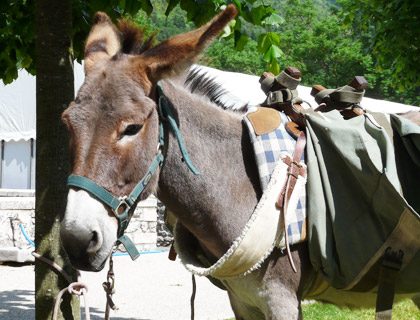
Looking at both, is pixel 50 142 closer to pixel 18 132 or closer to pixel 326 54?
pixel 18 132

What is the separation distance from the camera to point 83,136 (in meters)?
→ 3.02

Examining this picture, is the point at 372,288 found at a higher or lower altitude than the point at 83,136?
lower

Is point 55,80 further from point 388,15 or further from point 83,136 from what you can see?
point 388,15

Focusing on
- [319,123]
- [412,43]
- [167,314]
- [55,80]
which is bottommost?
[167,314]

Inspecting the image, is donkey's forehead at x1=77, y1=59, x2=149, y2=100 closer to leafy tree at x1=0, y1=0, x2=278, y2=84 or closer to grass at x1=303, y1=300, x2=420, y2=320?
leafy tree at x1=0, y1=0, x2=278, y2=84

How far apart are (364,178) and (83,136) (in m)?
1.40

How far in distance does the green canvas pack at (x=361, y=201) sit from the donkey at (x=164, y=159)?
186 millimetres

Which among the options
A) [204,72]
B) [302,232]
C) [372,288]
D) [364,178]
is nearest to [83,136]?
[204,72]

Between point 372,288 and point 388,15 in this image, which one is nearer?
point 372,288

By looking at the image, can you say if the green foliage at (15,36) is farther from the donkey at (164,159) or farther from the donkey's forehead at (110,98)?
Answer: the donkey's forehead at (110,98)

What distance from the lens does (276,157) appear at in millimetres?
3508

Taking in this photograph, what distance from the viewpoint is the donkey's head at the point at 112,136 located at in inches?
115

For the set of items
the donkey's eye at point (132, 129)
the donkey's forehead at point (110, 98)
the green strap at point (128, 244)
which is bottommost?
the green strap at point (128, 244)

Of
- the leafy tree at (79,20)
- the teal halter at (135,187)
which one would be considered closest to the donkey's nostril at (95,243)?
the teal halter at (135,187)
